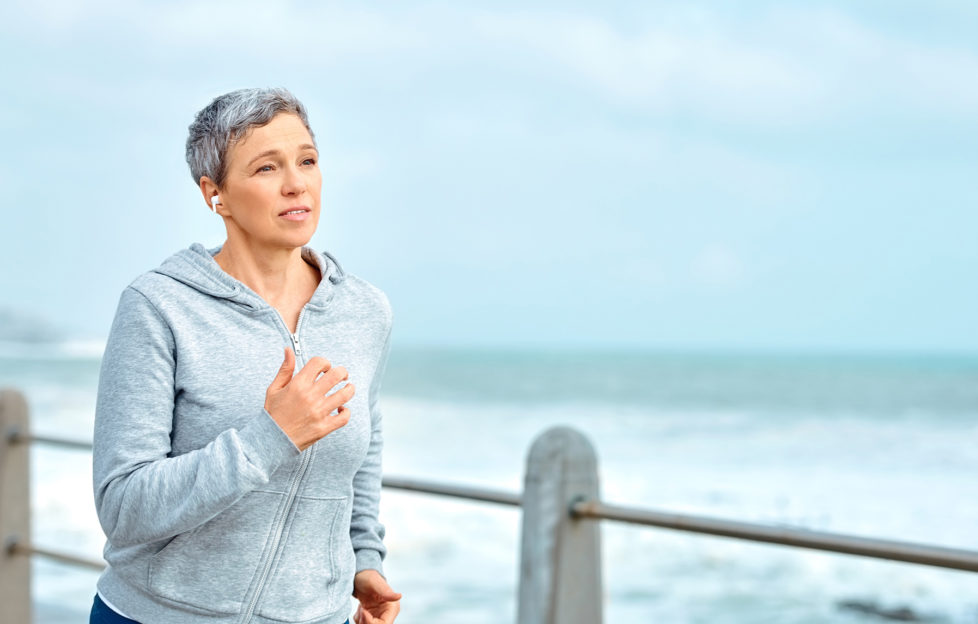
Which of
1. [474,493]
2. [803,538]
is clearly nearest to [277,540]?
[803,538]

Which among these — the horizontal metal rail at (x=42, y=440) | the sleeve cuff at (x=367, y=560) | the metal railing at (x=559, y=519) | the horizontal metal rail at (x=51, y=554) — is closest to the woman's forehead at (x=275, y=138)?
the sleeve cuff at (x=367, y=560)

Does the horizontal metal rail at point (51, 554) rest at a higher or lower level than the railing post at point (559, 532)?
higher

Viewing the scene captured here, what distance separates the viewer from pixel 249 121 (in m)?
1.32

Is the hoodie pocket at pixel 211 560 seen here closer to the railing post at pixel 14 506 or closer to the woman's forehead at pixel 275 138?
the woman's forehead at pixel 275 138

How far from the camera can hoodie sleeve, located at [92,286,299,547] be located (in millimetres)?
1233

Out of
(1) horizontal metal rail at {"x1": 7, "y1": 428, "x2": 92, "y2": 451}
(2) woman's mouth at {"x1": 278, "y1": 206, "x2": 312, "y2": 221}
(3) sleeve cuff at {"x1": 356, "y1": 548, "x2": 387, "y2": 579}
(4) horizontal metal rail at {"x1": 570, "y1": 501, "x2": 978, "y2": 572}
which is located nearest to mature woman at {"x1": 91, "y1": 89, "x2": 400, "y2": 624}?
(2) woman's mouth at {"x1": 278, "y1": 206, "x2": 312, "y2": 221}

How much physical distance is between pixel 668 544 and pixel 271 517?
11.8m

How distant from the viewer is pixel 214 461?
1233 mm

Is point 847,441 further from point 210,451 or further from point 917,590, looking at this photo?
point 210,451

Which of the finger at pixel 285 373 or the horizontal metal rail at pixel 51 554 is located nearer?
the finger at pixel 285 373

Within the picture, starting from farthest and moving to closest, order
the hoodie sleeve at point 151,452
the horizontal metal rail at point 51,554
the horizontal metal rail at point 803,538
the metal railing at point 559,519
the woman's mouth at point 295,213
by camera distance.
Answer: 1. the horizontal metal rail at point 51,554
2. the metal railing at point 559,519
3. the horizontal metal rail at point 803,538
4. the woman's mouth at point 295,213
5. the hoodie sleeve at point 151,452

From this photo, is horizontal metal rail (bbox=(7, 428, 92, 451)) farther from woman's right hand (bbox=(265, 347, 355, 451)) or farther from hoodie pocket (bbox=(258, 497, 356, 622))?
woman's right hand (bbox=(265, 347, 355, 451))

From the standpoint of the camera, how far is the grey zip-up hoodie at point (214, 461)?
125 cm

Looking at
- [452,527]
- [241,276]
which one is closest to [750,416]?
[452,527]
